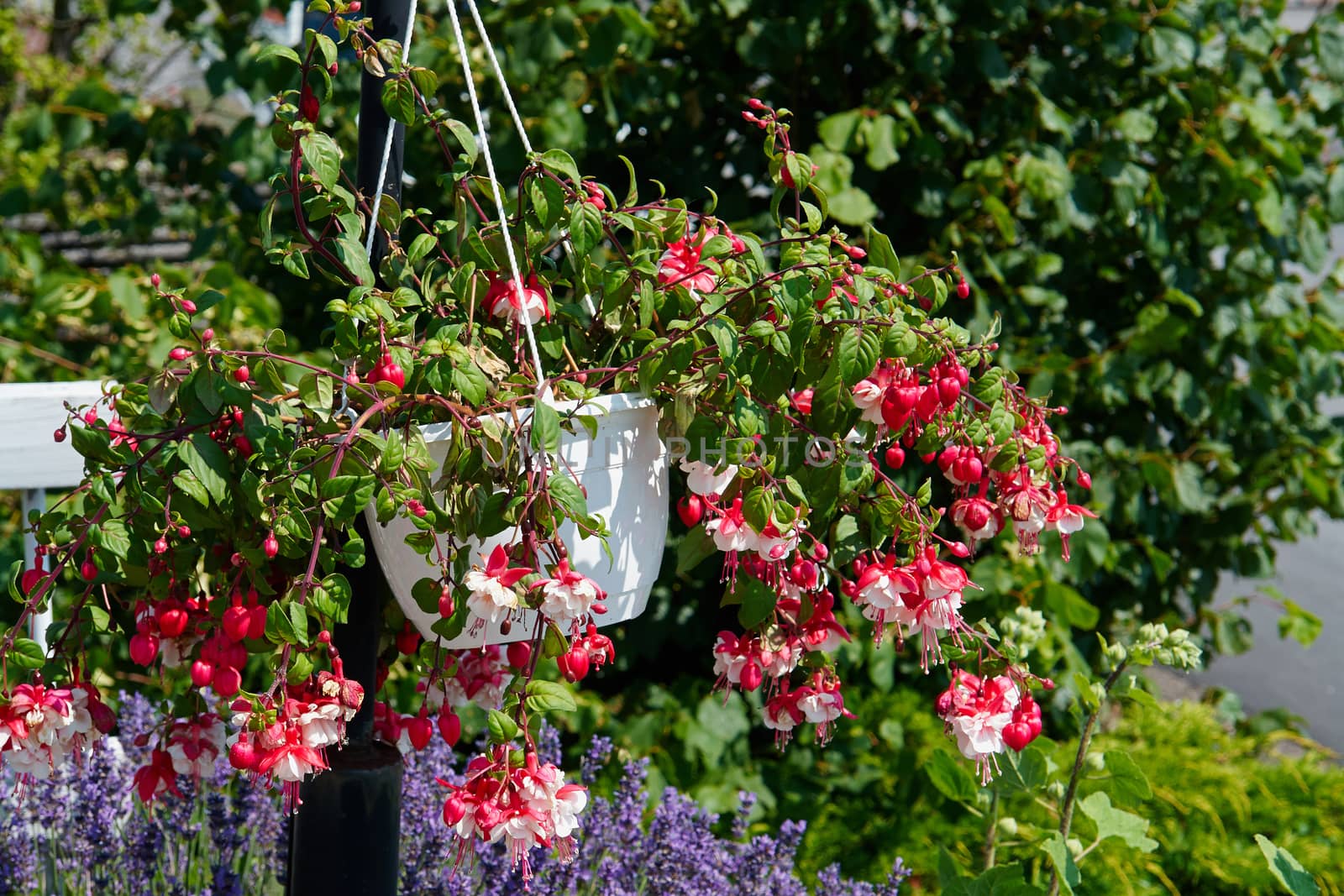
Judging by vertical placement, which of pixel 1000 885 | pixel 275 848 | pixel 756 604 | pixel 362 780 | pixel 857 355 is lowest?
pixel 275 848

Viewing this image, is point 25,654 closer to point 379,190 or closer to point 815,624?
point 379,190

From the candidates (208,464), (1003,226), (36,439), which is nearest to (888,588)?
(208,464)

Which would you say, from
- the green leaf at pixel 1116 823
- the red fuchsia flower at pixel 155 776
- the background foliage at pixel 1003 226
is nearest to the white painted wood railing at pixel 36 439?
the background foliage at pixel 1003 226

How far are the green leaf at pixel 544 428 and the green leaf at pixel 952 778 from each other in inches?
30.6

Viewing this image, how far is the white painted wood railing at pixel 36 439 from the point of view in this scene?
5.41 feet

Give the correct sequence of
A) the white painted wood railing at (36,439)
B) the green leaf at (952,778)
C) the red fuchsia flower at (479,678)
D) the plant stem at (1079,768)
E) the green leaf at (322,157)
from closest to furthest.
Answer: the green leaf at (322,157) → the red fuchsia flower at (479,678) → the plant stem at (1079,768) → the green leaf at (952,778) → the white painted wood railing at (36,439)

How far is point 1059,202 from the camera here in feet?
7.48

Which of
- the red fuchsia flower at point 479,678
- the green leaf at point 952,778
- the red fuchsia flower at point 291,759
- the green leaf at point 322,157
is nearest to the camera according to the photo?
the red fuchsia flower at point 291,759

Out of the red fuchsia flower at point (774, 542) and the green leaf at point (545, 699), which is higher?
the red fuchsia flower at point (774, 542)

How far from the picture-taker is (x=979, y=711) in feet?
3.54

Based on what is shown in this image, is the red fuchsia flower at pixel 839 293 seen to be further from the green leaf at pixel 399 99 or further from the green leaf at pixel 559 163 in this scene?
the green leaf at pixel 399 99

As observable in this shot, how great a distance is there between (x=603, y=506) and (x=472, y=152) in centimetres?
34

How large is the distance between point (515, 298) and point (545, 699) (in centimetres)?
36

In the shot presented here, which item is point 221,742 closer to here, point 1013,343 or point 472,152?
point 472,152
